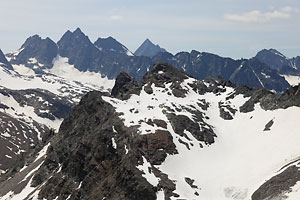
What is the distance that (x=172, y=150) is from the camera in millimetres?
104125

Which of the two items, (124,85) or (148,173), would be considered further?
(124,85)

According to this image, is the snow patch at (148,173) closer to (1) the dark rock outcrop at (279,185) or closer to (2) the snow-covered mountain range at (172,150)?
(2) the snow-covered mountain range at (172,150)

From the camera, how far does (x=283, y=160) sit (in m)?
91.6

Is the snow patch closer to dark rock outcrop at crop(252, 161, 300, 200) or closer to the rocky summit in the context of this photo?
the rocky summit

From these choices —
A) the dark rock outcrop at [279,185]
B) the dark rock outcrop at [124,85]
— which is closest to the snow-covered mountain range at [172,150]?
the dark rock outcrop at [279,185]

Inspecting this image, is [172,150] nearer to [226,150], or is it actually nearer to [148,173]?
[148,173]

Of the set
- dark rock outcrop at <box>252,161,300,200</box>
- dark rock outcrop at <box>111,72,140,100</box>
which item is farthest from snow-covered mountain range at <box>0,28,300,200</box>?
dark rock outcrop at <box>111,72,140,100</box>

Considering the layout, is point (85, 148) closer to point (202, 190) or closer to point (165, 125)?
point (165, 125)

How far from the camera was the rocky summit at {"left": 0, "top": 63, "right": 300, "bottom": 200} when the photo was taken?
8900cm

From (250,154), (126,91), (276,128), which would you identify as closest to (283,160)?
(250,154)

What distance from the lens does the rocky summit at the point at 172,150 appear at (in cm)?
8900

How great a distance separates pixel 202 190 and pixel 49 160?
60.6 m

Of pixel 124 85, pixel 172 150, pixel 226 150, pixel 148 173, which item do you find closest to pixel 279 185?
pixel 148 173

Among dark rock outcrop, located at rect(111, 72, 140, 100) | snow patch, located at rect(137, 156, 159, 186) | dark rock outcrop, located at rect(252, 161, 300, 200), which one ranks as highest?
dark rock outcrop, located at rect(111, 72, 140, 100)
